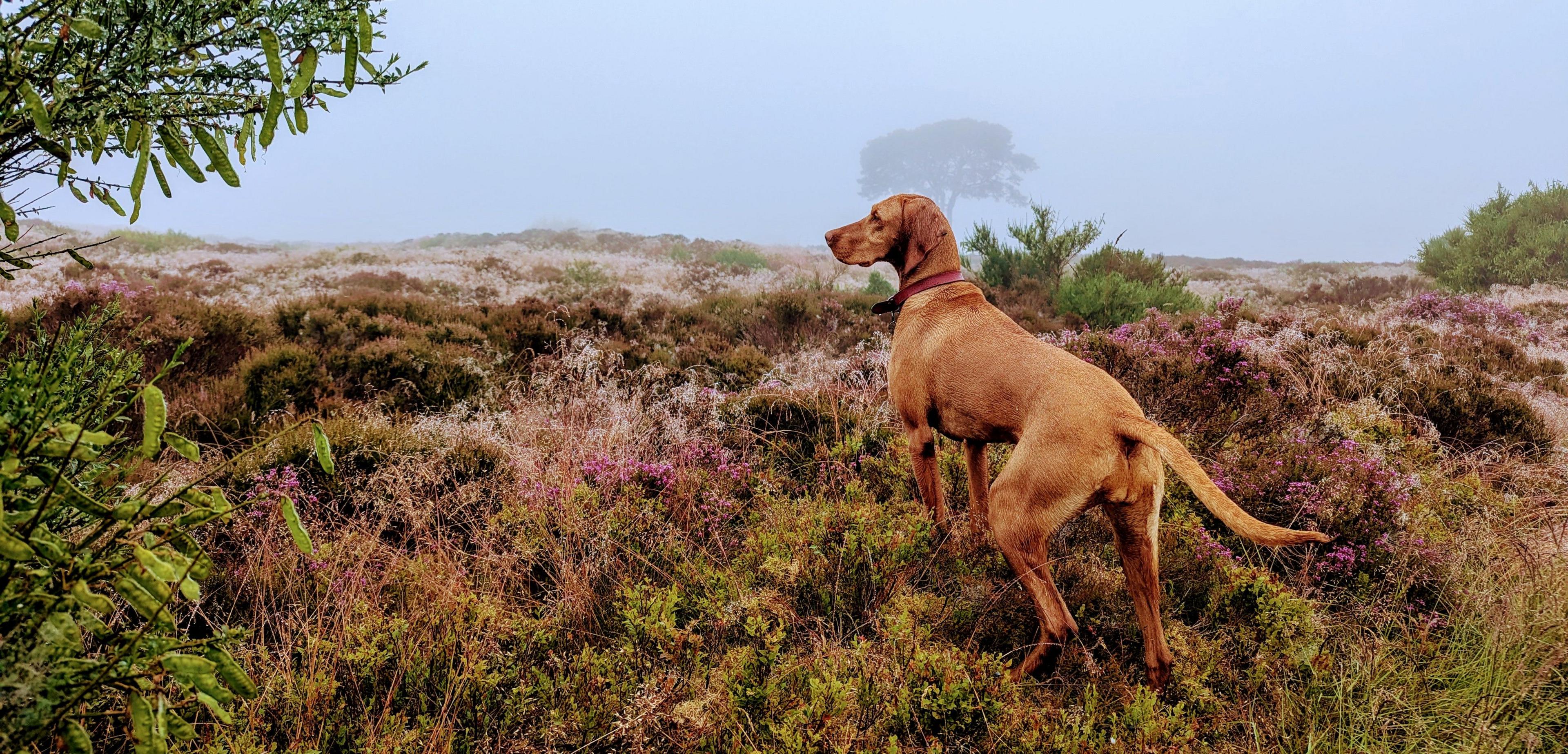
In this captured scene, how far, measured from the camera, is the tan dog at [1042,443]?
1988 millimetres

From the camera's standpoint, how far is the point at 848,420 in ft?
15.6

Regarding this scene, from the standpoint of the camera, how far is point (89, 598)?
2.90 ft

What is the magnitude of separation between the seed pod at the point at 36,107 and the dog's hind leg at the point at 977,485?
269 centimetres

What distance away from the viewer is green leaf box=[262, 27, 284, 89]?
1.18 metres

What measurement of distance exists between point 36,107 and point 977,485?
2928 mm

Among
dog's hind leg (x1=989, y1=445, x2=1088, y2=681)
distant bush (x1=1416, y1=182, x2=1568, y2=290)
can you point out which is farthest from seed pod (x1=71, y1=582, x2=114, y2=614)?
distant bush (x1=1416, y1=182, x2=1568, y2=290)

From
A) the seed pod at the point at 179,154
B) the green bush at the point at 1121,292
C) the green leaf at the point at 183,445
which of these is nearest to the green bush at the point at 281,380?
the seed pod at the point at 179,154

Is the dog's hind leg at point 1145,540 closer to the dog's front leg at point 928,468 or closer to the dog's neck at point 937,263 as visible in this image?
the dog's front leg at point 928,468

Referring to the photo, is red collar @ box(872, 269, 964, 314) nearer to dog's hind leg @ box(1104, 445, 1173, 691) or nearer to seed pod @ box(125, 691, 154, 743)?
dog's hind leg @ box(1104, 445, 1173, 691)

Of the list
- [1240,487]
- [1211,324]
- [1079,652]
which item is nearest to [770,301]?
[1211,324]

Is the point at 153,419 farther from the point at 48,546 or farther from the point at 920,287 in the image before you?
the point at 920,287

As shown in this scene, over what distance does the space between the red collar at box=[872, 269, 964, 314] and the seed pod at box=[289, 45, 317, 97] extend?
2077 mm

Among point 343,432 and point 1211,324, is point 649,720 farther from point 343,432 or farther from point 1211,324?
point 1211,324

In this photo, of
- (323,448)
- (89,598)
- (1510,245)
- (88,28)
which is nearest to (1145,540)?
(323,448)
